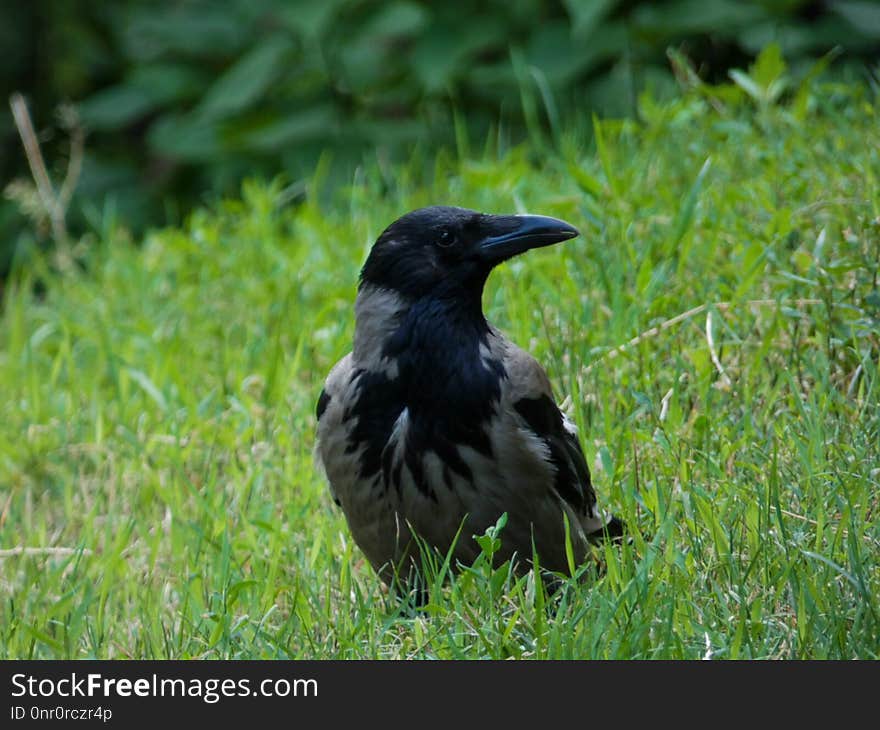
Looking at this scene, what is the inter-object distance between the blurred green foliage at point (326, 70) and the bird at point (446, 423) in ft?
6.38

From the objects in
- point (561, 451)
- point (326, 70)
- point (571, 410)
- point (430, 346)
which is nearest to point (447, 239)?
point (430, 346)

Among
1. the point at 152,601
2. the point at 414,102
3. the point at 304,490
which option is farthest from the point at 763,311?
the point at 414,102

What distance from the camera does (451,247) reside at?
3.56m

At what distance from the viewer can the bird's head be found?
3.54m

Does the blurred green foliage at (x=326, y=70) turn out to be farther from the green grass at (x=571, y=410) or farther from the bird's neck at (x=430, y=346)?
the bird's neck at (x=430, y=346)

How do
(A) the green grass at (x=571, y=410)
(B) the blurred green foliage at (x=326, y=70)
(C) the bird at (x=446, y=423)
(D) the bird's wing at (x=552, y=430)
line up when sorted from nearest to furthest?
1. (A) the green grass at (x=571, y=410)
2. (C) the bird at (x=446, y=423)
3. (D) the bird's wing at (x=552, y=430)
4. (B) the blurred green foliage at (x=326, y=70)

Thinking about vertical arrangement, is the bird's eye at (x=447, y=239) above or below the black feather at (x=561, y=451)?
above

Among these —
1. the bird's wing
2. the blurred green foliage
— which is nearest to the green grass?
the bird's wing

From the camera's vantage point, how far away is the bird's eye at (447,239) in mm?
3553

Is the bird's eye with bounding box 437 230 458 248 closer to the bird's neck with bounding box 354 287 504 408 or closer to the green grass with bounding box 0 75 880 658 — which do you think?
the bird's neck with bounding box 354 287 504 408

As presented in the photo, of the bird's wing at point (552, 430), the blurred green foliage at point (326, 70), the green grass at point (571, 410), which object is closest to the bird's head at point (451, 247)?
the bird's wing at point (552, 430)

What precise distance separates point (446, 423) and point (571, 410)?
2.49ft

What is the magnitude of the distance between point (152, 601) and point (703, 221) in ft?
6.86
